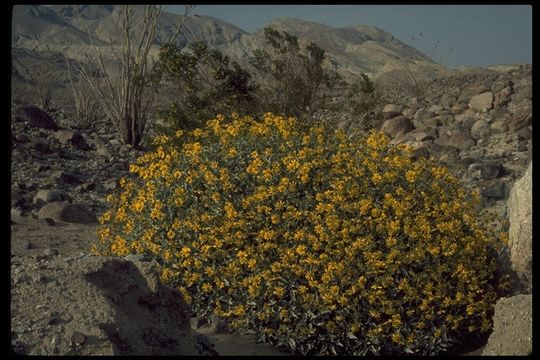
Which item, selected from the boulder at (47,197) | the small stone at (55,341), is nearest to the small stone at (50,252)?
the boulder at (47,197)

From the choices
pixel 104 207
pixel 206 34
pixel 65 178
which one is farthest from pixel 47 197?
pixel 206 34

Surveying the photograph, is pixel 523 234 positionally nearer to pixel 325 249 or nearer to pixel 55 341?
pixel 325 249

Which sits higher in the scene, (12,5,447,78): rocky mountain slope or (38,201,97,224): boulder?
(12,5,447,78): rocky mountain slope

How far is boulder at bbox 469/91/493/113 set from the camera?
53.4ft

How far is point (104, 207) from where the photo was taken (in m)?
10.4

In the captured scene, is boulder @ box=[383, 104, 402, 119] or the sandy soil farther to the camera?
boulder @ box=[383, 104, 402, 119]

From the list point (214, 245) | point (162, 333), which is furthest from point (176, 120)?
point (162, 333)

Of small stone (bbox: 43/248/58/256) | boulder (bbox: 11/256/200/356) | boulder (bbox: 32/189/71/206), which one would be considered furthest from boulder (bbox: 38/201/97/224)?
boulder (bbox: 11/256/200/356)

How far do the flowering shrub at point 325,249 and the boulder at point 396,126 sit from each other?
9.69 metres

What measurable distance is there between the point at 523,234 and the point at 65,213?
577cm

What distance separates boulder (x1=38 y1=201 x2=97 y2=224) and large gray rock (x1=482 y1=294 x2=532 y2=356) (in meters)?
5.79

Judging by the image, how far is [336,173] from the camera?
19.4 ft

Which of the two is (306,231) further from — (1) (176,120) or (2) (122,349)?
(1) (176,120)

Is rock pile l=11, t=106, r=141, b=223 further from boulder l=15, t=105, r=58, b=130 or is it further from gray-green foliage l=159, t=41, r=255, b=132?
gray-green foliage l=159, t=41, r=255, b=132
